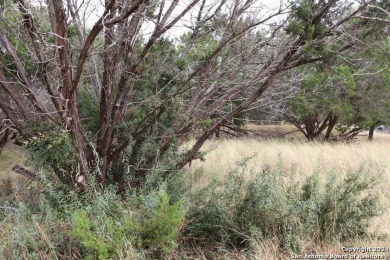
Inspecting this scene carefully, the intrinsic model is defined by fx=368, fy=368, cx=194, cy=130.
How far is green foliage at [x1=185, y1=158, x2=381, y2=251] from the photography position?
3.14m

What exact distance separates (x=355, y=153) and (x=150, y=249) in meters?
6.62

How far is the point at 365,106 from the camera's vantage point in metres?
→ 12.8

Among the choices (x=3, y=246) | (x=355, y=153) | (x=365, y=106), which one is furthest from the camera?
(x=365, y=106)

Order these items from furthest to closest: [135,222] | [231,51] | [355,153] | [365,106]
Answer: [365,106] < [355,153] < [231,51] < [135,222]

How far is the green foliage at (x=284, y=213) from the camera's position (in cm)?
314

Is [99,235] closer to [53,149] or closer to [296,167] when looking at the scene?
[53,149]

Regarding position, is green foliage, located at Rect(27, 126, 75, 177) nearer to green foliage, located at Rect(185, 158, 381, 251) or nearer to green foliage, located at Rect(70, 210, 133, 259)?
green foliage, located at Rect(70, 210, 133, 259)

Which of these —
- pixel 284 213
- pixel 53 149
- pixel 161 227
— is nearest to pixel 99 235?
pixel 161 227

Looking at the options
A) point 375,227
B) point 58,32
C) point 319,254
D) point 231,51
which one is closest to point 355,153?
point 231,51

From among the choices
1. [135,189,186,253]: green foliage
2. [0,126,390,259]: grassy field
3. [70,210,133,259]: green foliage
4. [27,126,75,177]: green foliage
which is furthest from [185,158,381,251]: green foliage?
[27,126,75,177]: green foliage

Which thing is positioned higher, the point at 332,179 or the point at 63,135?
the point at 63,135

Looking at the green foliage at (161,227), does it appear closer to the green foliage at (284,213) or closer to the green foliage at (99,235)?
the green foliage at (99,235)

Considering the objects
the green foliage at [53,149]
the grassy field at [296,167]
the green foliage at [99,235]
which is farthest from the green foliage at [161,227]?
the green foliage at [53,149]

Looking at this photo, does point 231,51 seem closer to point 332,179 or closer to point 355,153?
point 332,179
